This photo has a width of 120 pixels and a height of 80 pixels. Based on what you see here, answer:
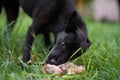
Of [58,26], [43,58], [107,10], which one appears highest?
[58,26]

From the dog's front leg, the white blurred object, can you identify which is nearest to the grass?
the dog's front leg

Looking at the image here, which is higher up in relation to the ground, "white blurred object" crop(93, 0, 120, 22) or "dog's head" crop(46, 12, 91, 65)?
"dog's head" crop(46, 12, 91, 65)

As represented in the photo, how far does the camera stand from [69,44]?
521 centimetres

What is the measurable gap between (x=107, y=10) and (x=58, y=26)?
34.0 feet

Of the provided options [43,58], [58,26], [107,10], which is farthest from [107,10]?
[43,58]

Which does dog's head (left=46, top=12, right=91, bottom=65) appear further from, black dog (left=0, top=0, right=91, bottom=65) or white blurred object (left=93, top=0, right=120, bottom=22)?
white blurred object (left=93, top=0, right=120, bottom=22)

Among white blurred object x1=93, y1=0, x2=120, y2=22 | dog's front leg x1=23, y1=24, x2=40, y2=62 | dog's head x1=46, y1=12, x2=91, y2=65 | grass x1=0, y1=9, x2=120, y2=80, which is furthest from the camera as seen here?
white blurred object x1=93, y1=0, x2=120, y2=22

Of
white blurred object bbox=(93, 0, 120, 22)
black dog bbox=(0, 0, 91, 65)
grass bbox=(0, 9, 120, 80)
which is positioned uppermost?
black dog bbox=(0, 0, 91, 65)

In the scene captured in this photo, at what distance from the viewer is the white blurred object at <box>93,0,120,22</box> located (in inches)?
617

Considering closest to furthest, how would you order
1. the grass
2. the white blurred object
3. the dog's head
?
the grass < the dog's head < the white blurred object

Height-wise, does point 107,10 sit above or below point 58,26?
below

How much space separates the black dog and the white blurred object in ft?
32.3

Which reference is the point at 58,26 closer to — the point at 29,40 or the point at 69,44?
the point at 29,40

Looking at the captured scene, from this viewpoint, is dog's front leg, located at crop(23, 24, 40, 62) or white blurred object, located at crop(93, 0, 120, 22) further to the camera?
white blurred object, located at crop(93, 0, 120, 22)
